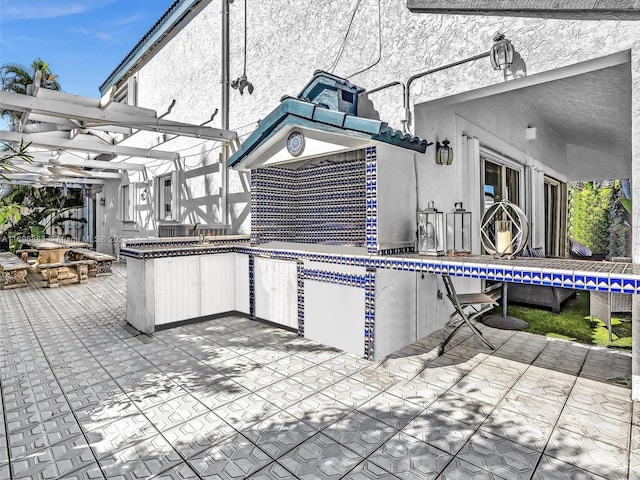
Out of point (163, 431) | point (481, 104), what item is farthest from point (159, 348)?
point (481, 104)

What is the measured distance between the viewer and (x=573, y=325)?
19.6 feet

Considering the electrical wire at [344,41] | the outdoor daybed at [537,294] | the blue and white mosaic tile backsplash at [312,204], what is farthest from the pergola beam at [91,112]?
the outdoor daybed at [537,294]

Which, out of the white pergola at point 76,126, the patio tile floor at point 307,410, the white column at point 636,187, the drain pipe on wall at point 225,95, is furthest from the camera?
the drain pipe on wall at point 225,95

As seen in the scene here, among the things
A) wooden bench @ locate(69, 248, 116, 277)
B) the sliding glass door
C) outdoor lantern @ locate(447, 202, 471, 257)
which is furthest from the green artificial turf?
wooden bench @ locate(69, 248, 116, 277)

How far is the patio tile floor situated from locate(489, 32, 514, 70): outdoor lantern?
344 centimetres

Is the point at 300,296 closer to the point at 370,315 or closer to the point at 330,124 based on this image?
the point at 370,315

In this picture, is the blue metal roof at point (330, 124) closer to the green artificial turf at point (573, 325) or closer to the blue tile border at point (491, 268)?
the blue tile border at point (491, 268)

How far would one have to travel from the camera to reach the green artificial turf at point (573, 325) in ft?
17.2

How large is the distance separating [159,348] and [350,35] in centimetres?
556

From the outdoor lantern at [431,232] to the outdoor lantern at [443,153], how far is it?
1.20m

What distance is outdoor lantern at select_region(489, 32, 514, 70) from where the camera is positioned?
13.2ft

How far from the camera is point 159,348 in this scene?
4.89 metres

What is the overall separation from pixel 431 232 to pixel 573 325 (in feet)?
11.7

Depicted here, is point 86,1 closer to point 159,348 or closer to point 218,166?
point 218,166
